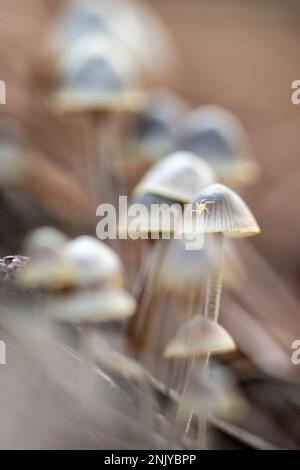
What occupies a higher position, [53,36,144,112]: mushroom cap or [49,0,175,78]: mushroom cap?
[49,0,175,78]: mushroom cap

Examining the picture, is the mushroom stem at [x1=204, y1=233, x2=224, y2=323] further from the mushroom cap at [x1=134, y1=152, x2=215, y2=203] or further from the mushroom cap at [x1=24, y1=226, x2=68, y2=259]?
the mushroom cap at [x1=24, y1=226, x2=68, y2=259]

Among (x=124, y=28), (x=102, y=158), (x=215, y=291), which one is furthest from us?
(x=124, y=28)

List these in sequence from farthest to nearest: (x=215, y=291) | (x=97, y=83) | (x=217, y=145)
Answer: (x=217, y=145) < (x=97, y=83) < (x=215, y=291)

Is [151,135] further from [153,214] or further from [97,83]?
[153,214]

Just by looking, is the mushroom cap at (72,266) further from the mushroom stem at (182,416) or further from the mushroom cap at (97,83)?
the mushroom cap at (97,83)

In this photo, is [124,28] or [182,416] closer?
[182,416]

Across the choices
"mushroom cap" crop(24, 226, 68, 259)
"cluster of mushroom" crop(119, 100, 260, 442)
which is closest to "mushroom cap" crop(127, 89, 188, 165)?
"cluster of mushroom" crop(119, 100, 260, 442)

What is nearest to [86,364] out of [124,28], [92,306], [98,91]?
[92,306]
